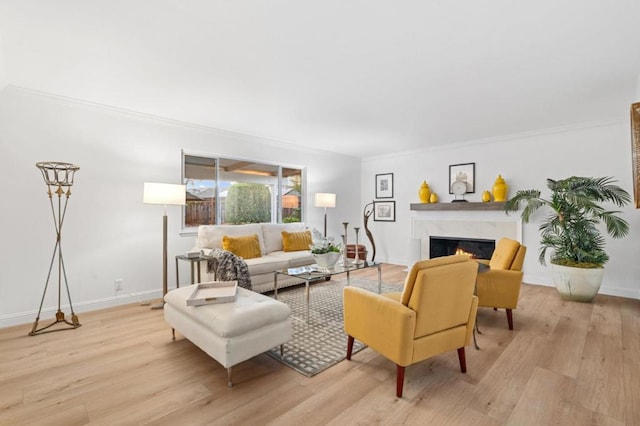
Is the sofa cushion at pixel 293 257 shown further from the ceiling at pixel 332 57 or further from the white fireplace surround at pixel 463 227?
the white fireplace surround at pixel 463 227

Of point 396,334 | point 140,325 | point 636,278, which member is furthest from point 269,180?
point 636,278

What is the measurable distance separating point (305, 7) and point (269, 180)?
12.2ft

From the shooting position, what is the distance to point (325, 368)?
2234 millimetres

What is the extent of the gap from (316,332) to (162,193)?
237cm

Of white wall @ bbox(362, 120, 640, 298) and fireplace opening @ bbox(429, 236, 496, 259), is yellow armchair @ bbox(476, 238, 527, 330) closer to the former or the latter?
fireplace opening @ bbox(429, 236, 496, 259)

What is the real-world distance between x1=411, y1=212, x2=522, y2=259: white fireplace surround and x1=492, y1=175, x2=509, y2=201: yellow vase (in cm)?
29

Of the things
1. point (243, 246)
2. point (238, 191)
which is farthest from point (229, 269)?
point (238, 191)

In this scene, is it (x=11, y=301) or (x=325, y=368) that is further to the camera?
(x=11, y=301)

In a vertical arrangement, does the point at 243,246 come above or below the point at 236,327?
above

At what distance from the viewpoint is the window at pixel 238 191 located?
4.52 meters

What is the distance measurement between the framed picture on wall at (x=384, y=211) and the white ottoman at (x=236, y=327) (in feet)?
14.9

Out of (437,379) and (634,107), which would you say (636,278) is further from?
(437,379)

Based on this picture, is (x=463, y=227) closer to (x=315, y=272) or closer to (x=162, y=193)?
(x=315, y=272)

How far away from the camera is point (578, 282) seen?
12.3 ft
